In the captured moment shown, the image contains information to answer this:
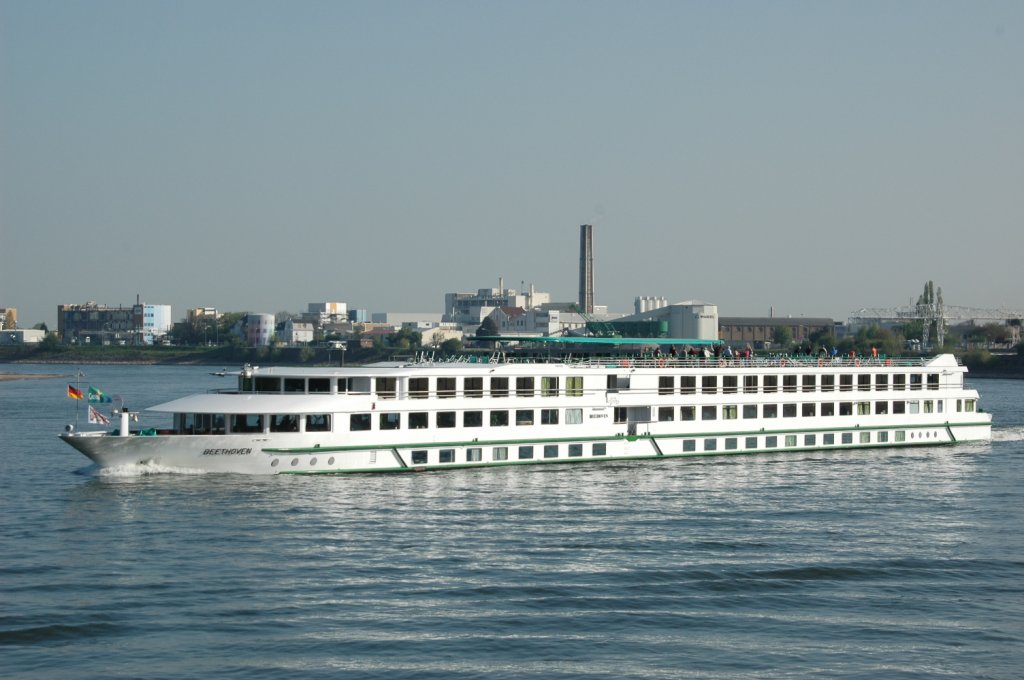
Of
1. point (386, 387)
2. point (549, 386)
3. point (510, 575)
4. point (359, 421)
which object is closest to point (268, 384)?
point (359, 421)

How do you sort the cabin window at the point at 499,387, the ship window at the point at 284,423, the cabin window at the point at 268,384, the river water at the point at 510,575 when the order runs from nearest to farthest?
the river water at the point at 510,575
the ship window at the point at 284,423
the cabin window at the point at 268,384
the cabin window at the point at 499,387

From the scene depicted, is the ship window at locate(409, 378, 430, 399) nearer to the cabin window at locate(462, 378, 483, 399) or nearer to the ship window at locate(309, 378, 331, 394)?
the cabin window at locate(462, 378, 483, 399)

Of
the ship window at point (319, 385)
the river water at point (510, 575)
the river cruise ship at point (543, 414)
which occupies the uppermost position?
the ship window at point (319, 385)

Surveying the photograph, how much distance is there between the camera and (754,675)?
75.4ft

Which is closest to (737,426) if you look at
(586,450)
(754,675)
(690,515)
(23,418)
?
(586,450)

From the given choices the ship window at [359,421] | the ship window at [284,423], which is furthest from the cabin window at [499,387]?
the ship window at [284,423]

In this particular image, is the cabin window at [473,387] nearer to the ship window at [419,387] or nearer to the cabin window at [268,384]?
the ship window at [419,387]

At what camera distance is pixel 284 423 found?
44.7 meters

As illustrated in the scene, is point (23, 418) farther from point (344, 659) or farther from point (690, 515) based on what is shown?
point (344, 659)

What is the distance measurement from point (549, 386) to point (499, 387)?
2413 millimetres

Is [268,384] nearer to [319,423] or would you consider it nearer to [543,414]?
[319,423]

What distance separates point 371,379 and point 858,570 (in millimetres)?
21030

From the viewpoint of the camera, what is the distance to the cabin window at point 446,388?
47.3m

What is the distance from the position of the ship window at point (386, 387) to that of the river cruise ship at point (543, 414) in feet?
0.17
